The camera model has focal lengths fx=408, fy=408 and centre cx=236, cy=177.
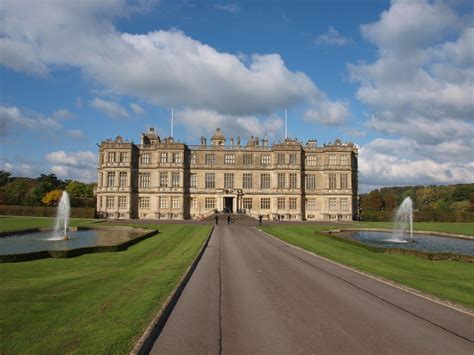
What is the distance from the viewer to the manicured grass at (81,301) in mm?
8844

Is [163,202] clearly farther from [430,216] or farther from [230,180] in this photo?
[430,216]

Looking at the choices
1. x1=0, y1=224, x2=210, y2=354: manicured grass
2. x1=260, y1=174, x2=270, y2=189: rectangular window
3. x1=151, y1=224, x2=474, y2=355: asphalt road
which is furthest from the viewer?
x1=260, y1=174, x2=270, y2=189: rectangular window

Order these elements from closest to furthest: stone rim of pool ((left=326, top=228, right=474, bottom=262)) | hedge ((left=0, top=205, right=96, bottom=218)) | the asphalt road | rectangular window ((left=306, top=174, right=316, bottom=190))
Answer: the asphalt road
stone rim of pool ((left=326, top=228, right=474, bottom=262))
hedge ((left=0, top=205, right=96, bottom=218))
rectangular window ((left=306, top=174, right=316, bottom=190))

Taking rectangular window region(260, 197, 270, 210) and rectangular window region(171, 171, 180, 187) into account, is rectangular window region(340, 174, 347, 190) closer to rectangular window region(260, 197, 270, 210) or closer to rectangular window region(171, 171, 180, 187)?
rectangular window region(260, 197, 270, 210)

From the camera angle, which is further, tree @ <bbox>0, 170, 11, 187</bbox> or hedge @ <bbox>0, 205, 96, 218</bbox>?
tree @ <bbox>0, 170, 11, 187</bbox>

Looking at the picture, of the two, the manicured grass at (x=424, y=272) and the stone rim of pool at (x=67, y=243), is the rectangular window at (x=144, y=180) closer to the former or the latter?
the stone rim of pool at (x=67, y=243)

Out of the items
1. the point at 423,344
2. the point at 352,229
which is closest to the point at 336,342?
the point at 423,344

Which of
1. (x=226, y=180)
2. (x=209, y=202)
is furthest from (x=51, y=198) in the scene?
(x=226, y=180)

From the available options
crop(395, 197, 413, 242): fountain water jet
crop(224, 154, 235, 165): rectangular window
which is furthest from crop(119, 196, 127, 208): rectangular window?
crop(395, 197, 413, 242): fountain water jet

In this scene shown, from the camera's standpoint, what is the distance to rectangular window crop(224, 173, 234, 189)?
242 ft

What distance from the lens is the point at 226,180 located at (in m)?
73.8

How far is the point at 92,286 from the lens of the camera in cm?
1473

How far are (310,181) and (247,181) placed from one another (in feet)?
37.6

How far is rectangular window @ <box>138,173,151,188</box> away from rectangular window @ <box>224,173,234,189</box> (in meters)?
13.6
